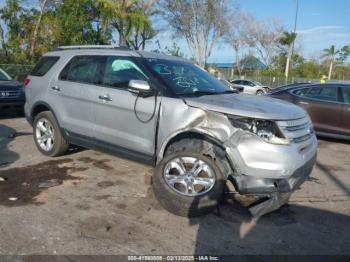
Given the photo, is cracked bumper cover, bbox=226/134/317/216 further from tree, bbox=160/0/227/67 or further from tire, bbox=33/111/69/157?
tree, bbox=160/0/227/67

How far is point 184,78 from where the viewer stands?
17.1 feet

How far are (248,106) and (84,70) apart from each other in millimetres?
2642

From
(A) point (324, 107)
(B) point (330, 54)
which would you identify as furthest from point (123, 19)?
(B) point (330, 54)

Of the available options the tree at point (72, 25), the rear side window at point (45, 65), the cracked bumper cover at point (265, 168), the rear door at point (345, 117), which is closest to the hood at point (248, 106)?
the cracked bumper cover at point (265, 168)

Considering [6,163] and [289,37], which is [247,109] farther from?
[289,37]

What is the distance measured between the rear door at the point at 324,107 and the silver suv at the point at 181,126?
414cm

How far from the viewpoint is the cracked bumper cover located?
13.1ft

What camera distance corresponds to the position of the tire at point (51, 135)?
6098 mm

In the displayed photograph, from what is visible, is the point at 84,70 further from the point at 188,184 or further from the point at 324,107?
the point at 324,107

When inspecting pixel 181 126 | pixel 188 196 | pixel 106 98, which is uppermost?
pixel 106 98

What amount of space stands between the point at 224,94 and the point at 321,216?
193 cm

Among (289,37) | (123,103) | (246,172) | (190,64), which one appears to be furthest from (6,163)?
Result: (289,37)

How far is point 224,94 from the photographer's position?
5184mm

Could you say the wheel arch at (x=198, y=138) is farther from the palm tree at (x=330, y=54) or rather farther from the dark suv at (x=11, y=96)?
the palm tree at (x=330, y=54)
